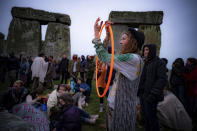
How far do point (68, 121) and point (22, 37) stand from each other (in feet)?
31.3

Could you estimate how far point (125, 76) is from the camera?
1.28 m

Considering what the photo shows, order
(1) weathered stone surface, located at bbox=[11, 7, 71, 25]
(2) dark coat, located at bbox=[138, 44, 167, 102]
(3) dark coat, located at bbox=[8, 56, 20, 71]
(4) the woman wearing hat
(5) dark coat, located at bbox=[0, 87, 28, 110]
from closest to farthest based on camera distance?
(4) the woman wearing hat → (2) dark coat, located at bbox=[138, 44, 167, 102] → (5) dark coat, located at bbox=[0, 87, 28, 110] → (3) dark coat, located at bbox=[8, 56, 20, 71] → (1) weathered stone surface, located at bbox=[11, 7, 71, 25]

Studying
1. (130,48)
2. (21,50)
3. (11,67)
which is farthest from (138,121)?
(21,50)

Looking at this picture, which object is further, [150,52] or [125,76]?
[150,52]

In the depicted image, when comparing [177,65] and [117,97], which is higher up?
[177,65]

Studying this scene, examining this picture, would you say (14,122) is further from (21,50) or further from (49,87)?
(21,50)

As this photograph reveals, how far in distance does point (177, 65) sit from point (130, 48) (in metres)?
3.84

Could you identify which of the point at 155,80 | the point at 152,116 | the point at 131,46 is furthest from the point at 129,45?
the point at 152,116

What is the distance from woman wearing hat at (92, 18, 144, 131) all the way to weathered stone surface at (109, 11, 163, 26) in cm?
710

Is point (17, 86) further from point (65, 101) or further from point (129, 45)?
point (129, 45)

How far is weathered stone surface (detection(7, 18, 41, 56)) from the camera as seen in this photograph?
373 inches

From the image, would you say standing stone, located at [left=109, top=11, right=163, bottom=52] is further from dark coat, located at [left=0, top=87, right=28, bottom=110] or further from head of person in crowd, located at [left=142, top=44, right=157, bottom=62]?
dark coat, located at [left=0, top=87, right=28, bottom=110]

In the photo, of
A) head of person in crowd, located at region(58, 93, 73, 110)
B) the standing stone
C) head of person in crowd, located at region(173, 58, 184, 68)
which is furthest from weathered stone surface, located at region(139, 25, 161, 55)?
head of person in crowd, located at region(58, 93, 73, 110)

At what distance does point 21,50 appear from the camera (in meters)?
9.54
